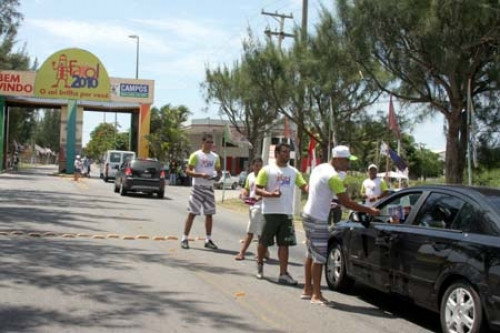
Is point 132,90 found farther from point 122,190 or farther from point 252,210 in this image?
point 252,210

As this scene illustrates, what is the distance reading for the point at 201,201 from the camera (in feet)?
37.5

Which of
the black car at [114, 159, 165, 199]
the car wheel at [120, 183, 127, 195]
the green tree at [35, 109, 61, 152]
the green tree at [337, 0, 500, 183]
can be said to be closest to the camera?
the green tree at [337, 0, 500, 183]

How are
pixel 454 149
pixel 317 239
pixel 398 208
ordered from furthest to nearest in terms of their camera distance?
1. pixel 454 149
2. pixel 317 239
3. pixel 398 208

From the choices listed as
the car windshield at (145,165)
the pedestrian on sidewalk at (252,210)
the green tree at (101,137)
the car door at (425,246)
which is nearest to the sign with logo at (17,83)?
the car windshield at (145,165)

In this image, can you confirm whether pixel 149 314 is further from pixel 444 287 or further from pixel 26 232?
pixel 26 232

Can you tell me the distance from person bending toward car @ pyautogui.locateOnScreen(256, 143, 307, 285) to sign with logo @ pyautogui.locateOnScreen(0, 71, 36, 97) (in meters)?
40.2

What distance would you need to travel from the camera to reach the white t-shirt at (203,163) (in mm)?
11320

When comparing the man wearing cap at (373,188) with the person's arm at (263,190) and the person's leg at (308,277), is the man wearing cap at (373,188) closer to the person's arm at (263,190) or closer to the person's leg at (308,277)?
the person's arm at (263,190)

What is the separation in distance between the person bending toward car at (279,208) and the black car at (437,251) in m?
0.78

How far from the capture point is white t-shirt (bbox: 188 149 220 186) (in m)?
11.3

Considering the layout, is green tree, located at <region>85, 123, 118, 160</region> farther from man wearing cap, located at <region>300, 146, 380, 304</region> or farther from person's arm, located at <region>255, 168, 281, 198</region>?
man wearing cap, located at <region>300, 146, 380, 304</region>

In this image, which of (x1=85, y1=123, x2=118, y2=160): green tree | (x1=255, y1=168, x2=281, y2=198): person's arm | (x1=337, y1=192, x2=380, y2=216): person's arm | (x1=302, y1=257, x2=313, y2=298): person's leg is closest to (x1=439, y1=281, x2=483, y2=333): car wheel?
(x1=337, y1=192, x2=380, y2=216): person's arm


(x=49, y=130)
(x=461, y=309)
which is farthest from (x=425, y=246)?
(x=49, y=130)

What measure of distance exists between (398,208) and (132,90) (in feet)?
139
